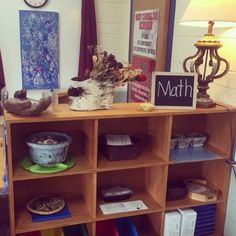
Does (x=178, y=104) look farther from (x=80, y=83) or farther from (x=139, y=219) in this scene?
(x=139, y=219)

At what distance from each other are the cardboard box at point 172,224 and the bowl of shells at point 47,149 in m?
0.69

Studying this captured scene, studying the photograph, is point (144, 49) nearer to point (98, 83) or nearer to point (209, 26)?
point (209, 26)

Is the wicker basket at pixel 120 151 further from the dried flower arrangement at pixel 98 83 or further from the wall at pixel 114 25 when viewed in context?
the wall at pixel 114 25

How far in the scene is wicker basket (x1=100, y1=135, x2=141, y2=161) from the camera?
1710 mm

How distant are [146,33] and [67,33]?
3.31ft

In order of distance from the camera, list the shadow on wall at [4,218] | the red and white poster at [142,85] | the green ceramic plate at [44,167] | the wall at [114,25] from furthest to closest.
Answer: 1. the wall at [114,25]
2. the red and white poster at [142,85]
3. the shadow on wall at [4,218]
4. the green ceramic plate at [44,167]

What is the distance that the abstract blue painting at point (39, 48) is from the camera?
3.42 m

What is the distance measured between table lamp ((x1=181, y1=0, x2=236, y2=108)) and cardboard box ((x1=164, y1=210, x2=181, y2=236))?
0.63 m

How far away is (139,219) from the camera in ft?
6.76

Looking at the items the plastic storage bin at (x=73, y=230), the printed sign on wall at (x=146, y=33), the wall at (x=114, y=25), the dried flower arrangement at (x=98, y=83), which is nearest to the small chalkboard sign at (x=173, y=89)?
the dried flower arrangement at (x=98, y=83)

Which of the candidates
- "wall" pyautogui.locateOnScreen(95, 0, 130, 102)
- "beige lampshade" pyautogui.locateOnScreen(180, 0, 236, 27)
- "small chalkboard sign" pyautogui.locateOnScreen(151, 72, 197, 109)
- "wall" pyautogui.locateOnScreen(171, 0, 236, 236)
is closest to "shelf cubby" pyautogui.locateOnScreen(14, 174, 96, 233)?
"small chalkboard sign" pyautogui.locateOnScreen(151, 72, 197, 109)

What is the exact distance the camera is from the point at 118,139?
69.1 inches

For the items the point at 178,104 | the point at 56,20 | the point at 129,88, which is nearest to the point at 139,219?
the point at 178,104

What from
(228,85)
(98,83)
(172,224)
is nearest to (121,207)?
(172,224)
